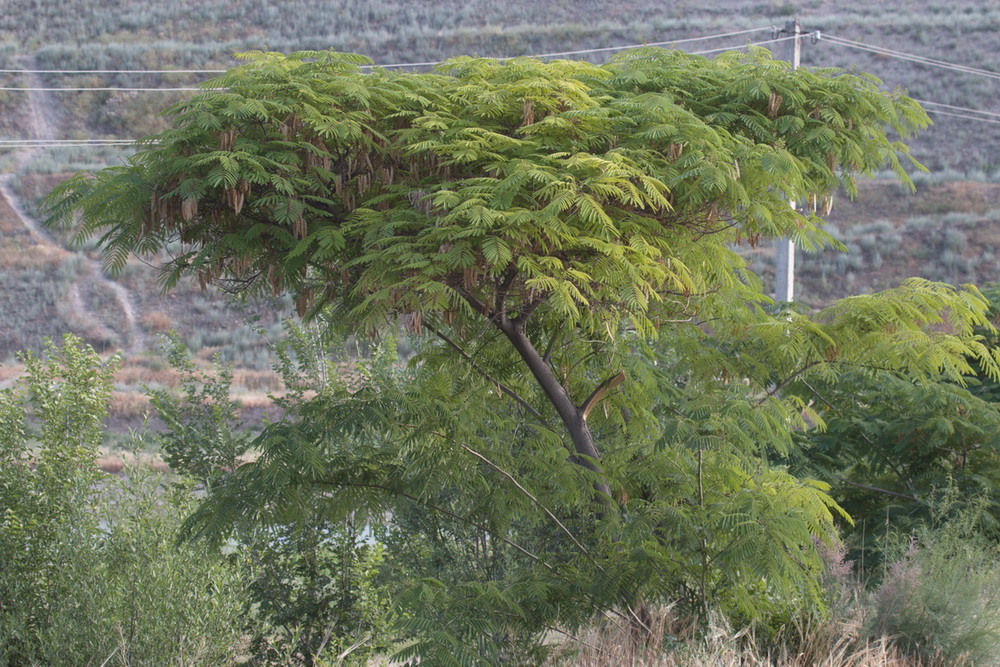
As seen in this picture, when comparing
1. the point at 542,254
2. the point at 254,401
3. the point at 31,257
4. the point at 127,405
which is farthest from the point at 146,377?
the point at 542,254

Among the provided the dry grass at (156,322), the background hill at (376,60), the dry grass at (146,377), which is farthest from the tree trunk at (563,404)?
the dry grass at (156,322)

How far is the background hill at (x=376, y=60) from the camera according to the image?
1121 inches

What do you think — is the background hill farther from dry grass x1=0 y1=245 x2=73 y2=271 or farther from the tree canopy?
the tree canopy

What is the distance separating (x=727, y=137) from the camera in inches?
181

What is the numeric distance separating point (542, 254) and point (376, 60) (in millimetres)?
35822

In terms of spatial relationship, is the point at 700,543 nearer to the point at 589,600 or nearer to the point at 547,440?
the point at 589,600

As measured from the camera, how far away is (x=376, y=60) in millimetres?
38375

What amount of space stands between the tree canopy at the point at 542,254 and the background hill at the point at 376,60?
1822 centimetres

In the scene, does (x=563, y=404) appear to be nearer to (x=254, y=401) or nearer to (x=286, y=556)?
(x=286, y=556)

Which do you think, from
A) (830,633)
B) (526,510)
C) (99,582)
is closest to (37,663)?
(99,582)

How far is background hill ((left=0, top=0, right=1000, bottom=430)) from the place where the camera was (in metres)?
28.5

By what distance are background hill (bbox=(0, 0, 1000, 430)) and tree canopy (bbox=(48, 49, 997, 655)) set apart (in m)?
18.2

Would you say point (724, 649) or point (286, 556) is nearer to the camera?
point (724, 649)

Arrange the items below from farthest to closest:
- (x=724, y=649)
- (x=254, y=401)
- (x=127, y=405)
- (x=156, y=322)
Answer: (x=156, y=322), (x=127, y=405), (x=254, y=401), (x=724, y=649)
